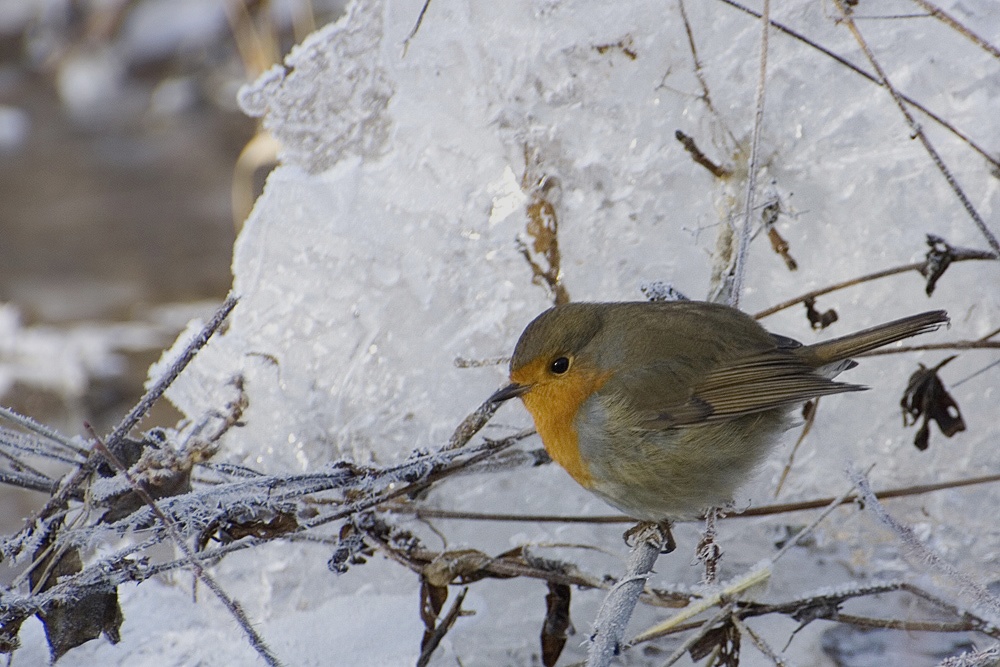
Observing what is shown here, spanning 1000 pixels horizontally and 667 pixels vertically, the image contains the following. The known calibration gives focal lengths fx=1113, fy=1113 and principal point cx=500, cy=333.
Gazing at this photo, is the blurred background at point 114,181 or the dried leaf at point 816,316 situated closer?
the dried leaf at point 816,316

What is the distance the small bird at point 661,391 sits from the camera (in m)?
2.50

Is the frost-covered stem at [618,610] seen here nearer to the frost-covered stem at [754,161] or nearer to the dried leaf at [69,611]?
the frost-covered stem at [754,161]

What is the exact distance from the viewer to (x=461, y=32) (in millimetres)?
2904

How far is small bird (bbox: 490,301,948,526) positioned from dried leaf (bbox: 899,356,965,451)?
125 mm

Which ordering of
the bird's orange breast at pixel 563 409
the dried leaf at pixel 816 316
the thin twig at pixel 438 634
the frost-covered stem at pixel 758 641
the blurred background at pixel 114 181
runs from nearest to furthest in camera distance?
the frost-covered stem at pixel 758 641
the thin twig at pixel 438 634
the bird's orange breast at pixel 563 409
the dried leaf at pixel 816 316
the blurred background at pixel 114 181

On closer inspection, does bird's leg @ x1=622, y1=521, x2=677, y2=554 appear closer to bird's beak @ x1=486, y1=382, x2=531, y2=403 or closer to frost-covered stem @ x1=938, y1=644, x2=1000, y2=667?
bird's beak @ x1=486, y1=382, x2=531, y2=403

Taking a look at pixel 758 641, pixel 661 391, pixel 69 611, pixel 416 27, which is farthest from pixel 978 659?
pixel 416 27

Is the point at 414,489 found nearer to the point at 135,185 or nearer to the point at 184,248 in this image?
the point at 184,248

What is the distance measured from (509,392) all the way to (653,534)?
453 millimetres

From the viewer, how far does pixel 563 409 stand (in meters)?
2.54

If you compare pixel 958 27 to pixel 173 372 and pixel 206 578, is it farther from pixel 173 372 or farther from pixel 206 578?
pixel 206 578

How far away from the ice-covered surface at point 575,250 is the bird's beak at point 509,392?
34 cm

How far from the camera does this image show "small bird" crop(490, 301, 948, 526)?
2.50 m

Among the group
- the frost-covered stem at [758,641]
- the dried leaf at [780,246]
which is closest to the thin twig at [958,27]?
the dried leaf at [780,246]
